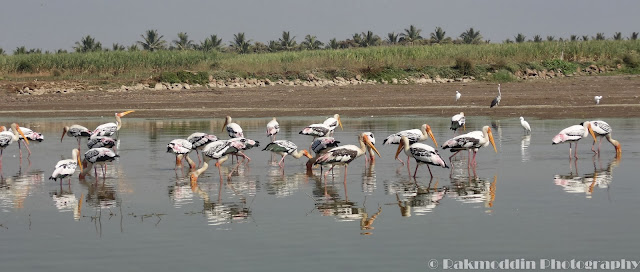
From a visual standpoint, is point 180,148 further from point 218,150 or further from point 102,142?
point 102,142

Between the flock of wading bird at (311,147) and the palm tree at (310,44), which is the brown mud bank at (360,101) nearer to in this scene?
the flock of wading bird at (311,147)

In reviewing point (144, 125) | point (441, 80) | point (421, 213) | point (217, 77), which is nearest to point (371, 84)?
point (441, 80)

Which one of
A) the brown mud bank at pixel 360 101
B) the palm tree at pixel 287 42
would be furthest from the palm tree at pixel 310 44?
the brown mud bank at pixel 360 101

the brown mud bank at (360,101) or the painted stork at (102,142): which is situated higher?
the brown mud bank at (360,101)

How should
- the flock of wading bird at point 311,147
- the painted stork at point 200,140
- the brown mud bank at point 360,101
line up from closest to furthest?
the flock of wading bird at point 311,147
the painted stork at point 200,140
the brown mud bank at point 360,101

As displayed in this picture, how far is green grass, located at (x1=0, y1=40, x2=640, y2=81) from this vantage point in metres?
49.5

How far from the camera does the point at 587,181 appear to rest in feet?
48.4

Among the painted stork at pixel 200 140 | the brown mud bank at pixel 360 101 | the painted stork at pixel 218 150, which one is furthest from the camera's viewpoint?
the brown mud bank at pixel 360 101

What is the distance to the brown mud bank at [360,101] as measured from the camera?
3450 cm

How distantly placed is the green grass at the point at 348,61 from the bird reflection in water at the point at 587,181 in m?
32.6

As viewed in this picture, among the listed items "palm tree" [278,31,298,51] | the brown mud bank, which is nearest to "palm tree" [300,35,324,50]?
"palm tree" [278,31,298,51]

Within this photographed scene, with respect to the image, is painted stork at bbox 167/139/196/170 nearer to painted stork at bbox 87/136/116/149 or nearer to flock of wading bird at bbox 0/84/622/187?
flock of wading bird at bbox 0/84/622/187

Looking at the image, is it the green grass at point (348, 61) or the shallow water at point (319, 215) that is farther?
the green grass at point (348, 61)

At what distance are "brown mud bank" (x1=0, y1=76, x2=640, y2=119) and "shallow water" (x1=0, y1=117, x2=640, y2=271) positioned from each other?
15.2m
